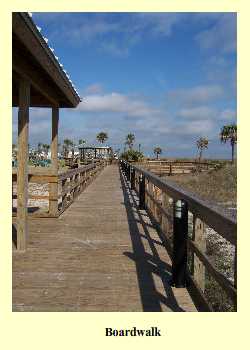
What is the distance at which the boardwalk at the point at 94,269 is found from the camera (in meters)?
3.87

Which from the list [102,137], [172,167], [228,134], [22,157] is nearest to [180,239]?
[22,157]

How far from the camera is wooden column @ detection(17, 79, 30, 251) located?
5.61 meters

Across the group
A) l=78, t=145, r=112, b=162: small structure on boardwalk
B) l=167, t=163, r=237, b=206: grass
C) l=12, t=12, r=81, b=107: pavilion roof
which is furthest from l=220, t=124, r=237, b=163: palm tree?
l=12, t=12, r=81, b=107: pavilion roof

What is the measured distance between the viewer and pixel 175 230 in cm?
416

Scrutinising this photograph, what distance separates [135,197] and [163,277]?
811cm

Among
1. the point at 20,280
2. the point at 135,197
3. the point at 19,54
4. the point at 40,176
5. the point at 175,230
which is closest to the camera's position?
the point at 175,230

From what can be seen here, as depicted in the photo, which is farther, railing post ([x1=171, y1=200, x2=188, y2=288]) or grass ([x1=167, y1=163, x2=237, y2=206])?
grass ([x1=167, y1=163, x2=237, y2=206])
